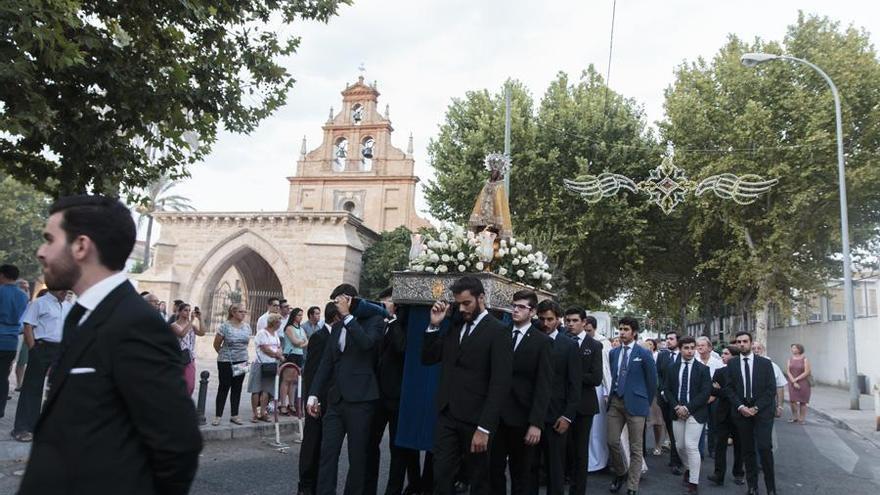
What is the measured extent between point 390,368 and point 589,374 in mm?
2252

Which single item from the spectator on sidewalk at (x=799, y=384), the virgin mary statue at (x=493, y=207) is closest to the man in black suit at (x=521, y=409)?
the virgin mary statue at (x=493, y=207)

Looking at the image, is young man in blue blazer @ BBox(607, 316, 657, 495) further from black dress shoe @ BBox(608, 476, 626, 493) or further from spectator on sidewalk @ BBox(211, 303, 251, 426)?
spectator on sidewalk @ BBox(211, 303, 251, 426)

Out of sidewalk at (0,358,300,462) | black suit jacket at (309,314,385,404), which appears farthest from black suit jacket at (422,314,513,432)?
sidewalk at (0,358,300,462)

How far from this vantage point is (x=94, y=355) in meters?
1.90

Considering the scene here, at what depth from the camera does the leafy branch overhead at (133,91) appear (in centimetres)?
770

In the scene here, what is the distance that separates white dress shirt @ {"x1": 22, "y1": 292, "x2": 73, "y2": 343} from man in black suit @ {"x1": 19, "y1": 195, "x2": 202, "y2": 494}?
6.34 metres

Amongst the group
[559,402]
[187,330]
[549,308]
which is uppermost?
[549,308]

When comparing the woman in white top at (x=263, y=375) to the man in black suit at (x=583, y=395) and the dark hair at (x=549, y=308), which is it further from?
the dark hair at (x=549, y=308)

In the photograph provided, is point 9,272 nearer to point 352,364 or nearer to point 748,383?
point 352,364

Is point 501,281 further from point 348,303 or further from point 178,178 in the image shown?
point 178,178

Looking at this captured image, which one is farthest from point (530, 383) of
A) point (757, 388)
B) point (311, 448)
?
point (757, 388)

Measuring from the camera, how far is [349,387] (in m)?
5.46

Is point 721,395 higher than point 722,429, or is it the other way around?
point 721,395

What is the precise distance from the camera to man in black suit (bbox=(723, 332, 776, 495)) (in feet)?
23.0
